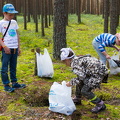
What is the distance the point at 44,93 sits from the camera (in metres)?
4.83

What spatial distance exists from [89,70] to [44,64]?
7.87 ft

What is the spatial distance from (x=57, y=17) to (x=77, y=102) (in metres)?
4.15

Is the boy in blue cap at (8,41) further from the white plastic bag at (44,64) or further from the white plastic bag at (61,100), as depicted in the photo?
the white plastic bag at (61,100)

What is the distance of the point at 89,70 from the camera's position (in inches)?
140

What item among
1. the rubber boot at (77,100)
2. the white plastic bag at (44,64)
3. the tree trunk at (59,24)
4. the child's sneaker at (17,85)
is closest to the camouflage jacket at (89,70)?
the rubber boot at (77,100)

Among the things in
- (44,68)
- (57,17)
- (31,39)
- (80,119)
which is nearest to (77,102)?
(80,119)

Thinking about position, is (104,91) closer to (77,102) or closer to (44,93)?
(77,102)

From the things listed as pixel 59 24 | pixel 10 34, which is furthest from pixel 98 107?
pixel 59 24

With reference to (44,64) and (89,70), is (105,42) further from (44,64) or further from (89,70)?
(89,70)

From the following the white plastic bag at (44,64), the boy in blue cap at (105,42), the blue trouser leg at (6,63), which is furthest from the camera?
the white plastic bag at (44,64)

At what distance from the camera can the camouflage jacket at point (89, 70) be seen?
3.53 metres

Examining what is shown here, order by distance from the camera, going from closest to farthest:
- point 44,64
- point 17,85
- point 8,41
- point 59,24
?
point 8,41
point 17,85
point 44,64
point 59,24

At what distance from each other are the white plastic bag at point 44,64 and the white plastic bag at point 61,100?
2007 mm

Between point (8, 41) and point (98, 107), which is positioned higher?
point (8, 41)
